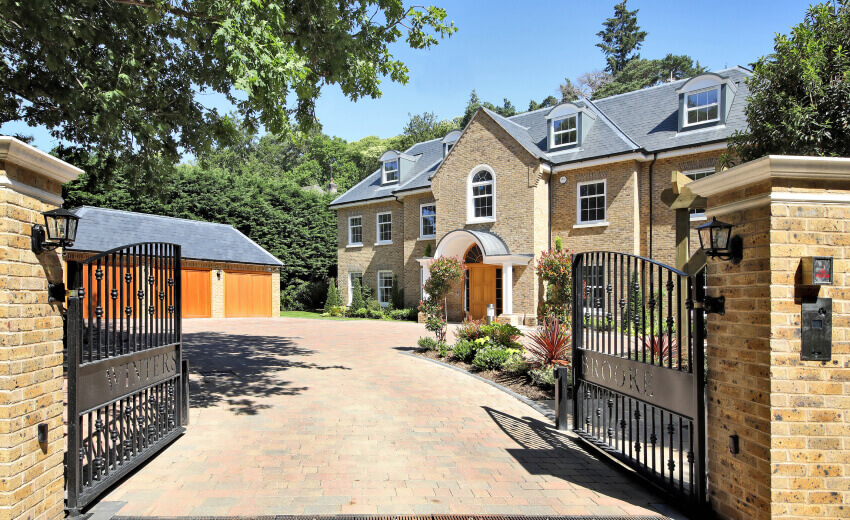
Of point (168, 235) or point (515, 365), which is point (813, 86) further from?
point (168, 235)

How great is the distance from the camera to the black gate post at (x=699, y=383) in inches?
147

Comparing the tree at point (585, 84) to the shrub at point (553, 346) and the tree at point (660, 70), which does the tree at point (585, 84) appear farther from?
the shrub at point (553, 346)

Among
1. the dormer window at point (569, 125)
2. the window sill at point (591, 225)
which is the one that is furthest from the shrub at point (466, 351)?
the dormer window at point (569, 125)

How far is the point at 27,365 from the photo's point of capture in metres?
3.26

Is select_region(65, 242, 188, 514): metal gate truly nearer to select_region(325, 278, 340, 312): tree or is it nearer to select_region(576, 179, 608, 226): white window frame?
select_region(576, 179, 608, 226): white window frame

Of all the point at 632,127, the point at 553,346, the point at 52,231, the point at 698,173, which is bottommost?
the point at 553,346

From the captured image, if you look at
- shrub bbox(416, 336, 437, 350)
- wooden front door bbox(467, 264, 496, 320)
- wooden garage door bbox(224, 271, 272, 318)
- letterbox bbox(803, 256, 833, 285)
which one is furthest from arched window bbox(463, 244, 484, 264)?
letterbox bbox(803, 256, 833, 285)

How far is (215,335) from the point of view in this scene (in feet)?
54.0

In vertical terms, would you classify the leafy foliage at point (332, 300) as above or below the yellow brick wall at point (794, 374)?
below

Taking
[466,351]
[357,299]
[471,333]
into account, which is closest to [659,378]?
[466,351]

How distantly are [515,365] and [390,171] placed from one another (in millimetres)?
19254

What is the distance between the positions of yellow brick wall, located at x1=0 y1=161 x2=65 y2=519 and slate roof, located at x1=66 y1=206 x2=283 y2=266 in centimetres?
2022

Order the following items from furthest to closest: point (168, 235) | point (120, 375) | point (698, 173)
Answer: point (168, 235)
point (698, 173)
point (120, 375)

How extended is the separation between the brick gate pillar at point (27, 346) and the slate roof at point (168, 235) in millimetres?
20198
